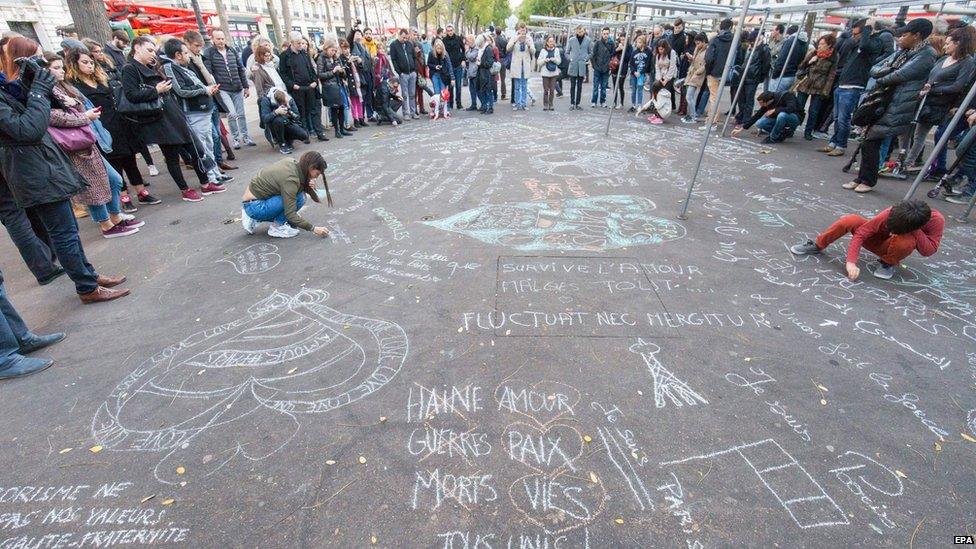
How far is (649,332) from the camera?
128 inches

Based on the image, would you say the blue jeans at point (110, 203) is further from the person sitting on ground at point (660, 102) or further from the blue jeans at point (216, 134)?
the person sitting on ground at point (660, 102)

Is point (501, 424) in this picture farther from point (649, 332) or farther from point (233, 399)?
point (233, 399)

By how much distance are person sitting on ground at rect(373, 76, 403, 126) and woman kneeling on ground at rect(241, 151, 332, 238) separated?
694 centimetres

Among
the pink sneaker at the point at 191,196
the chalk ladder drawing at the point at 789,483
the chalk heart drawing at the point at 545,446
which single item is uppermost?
the pink sneaker at the point at 191,196

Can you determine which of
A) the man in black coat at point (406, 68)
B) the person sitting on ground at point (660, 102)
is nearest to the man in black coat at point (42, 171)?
the man in black coat at point (406, 68)

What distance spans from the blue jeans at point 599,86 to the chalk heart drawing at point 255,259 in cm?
1198

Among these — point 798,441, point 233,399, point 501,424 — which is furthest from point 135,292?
point 798,441

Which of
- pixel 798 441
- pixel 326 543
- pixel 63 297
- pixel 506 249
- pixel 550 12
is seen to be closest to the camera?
pixel 326 543

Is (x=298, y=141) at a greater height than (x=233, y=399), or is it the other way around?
(x=298, y=141)

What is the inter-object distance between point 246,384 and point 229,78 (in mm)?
7665

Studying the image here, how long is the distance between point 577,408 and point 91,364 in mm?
3383

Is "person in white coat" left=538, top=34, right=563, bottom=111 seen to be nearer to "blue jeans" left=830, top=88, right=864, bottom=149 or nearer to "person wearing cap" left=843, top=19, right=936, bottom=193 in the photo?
"blue jeans" left=830, top=88, right=864, bottom=149

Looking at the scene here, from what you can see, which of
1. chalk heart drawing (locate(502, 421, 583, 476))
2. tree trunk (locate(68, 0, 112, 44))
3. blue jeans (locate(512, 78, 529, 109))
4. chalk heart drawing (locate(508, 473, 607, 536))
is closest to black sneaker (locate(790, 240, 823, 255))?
chalk heart drawing (locate(502, 421, 583, 476))

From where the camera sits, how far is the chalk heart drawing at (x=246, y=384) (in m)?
2.40
